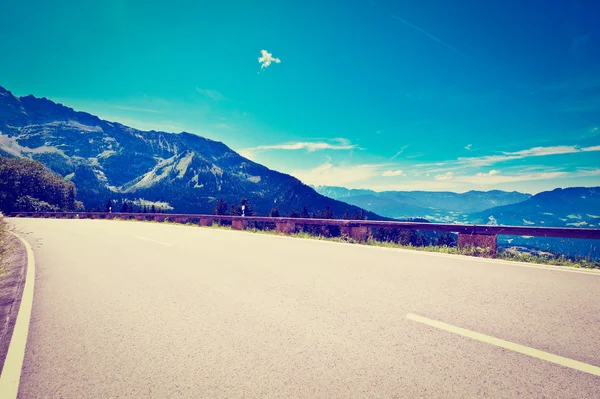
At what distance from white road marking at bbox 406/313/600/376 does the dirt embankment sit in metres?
4.30

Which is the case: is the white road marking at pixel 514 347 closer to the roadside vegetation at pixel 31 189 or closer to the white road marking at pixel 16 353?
the white road marking at pixel 16 353

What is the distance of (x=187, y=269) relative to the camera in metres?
6.18

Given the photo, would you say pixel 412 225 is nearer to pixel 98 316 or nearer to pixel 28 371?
pixel 98 316

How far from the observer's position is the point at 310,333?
3.15m

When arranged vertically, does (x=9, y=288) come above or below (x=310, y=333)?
below

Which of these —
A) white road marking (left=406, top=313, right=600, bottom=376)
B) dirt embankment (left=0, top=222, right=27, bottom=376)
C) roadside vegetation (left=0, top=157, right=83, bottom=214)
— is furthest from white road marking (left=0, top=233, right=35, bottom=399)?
roadside vegetation (left=0, top=157, right=83, bottom=214)

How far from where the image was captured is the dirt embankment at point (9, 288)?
3398mm

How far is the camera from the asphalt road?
230 cm

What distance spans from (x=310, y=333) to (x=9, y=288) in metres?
5.72

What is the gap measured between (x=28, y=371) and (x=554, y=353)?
15.6 ft

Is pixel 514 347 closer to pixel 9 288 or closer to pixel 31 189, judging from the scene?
pixel 9 288

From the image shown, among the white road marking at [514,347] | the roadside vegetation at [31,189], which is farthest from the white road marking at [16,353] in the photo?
the roadside vegetation at [31,189]

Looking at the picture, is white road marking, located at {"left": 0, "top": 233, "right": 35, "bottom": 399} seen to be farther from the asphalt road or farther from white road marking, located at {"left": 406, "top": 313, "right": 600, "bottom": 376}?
white road marking, located at {"left": 406, "top": 313, "right": 600, "bottom": 376}

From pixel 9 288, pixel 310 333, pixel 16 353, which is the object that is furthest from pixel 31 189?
pixel 310 333
